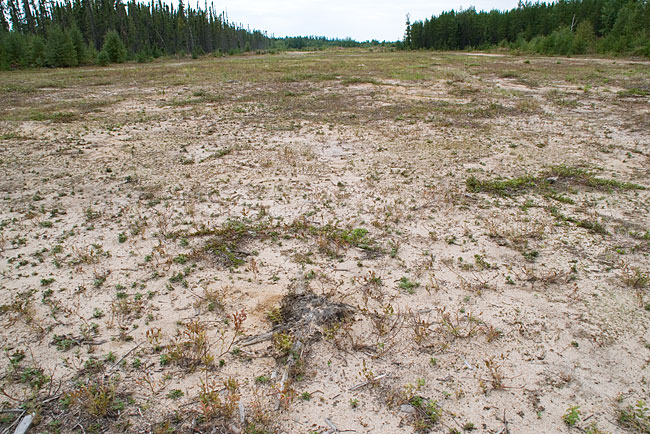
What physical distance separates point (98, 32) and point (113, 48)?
20.6 meters

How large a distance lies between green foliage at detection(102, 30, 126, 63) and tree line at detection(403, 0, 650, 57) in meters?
43.6

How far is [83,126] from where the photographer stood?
10.4 metres

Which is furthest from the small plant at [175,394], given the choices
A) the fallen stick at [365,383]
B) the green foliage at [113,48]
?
the green foliage at [113,48]

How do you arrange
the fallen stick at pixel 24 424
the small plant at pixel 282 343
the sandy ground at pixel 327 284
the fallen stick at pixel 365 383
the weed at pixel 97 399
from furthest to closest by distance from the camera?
the small plant at pixel 282 343 → the fallen stick at pixel 365 383 → the sandy ground at pixel 327 284 → the weed at pixel 97 399 → the fallen stick at pixel 24 424

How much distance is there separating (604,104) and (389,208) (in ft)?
37.8

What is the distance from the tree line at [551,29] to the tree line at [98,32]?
3791 cm

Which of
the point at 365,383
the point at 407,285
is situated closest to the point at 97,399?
the point at 365,383

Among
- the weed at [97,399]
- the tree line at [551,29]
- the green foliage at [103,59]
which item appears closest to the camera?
the weed at [97,399]

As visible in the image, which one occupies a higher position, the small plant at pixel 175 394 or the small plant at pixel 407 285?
the small plant at pixel 407 285

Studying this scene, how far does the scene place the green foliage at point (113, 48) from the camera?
37.7 m

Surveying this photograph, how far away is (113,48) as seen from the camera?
1510 inches

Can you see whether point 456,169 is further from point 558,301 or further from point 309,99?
point 309,99

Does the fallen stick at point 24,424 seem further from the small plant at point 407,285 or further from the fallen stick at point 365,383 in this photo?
the small plant at point 407,285

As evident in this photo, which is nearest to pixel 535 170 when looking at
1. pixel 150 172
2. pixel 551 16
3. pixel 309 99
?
Result: pixel 150 172
